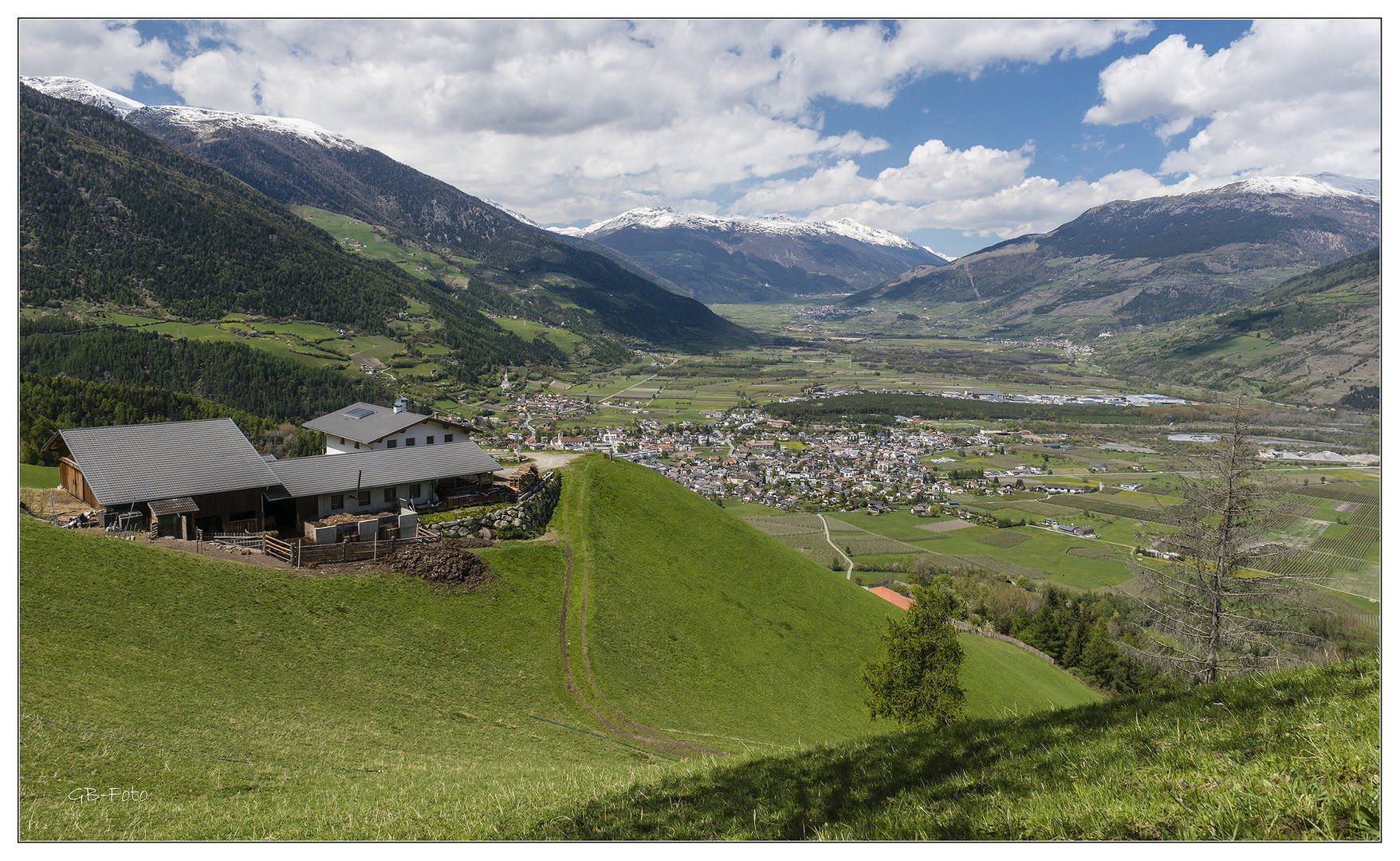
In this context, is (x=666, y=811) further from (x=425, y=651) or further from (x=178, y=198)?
(x=178, y=198)

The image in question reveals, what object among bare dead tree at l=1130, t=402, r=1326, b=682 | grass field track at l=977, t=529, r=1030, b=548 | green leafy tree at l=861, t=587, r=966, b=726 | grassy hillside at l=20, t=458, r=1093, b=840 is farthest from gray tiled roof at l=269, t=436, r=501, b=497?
grass field track at l=977, t=529, r=1030, b=548

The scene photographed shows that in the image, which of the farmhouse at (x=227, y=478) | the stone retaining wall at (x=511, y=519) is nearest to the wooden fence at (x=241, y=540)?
the farmhouse at (x=227, y=478)

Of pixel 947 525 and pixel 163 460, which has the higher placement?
pixel 163 460

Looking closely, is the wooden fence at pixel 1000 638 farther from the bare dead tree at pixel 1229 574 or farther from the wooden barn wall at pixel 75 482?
the wooden barn wall at pixel 75 482

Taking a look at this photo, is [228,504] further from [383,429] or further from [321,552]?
[383,429]

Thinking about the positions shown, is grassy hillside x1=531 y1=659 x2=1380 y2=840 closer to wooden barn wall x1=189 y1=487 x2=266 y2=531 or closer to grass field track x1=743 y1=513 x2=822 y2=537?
wooden barn wall x1=189 y1=487 x2=266 y2=531

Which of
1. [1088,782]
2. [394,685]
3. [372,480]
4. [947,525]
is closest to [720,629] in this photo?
[394,685]

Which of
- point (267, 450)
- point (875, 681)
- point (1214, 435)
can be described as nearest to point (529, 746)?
point (875, 681)
